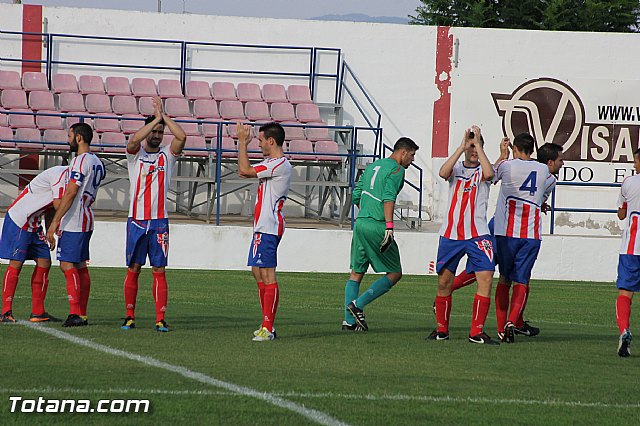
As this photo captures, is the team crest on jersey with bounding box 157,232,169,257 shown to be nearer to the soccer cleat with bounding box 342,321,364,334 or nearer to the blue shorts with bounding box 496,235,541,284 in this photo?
the soccer cleat with bounding box 342,321,364,334

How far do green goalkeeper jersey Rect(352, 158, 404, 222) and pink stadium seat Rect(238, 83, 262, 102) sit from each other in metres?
13.0

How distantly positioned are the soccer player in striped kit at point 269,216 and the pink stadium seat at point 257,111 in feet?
44.4

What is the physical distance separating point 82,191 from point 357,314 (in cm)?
283

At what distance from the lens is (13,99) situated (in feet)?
71.3

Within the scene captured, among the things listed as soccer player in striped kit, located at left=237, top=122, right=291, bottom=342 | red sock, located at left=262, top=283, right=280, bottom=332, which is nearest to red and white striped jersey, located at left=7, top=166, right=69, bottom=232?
soccer player in striped kit, located at left=237, top=122, right=291, bottom=342

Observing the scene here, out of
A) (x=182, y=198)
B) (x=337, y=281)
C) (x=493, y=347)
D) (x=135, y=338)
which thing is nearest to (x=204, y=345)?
(x=135, y=338)

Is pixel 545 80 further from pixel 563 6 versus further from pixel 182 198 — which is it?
pixel 563 6

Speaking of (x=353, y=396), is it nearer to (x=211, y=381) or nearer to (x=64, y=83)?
(x=211, y=381)

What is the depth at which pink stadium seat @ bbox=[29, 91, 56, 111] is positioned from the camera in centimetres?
2178

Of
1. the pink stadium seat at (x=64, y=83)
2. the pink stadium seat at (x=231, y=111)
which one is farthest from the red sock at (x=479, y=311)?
the pink stadium seat at (x=64, y=83)

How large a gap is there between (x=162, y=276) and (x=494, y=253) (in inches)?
124

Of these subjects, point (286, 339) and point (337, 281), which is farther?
point (337, 281)

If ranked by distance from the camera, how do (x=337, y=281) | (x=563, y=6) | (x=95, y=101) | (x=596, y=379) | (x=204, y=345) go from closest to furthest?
(x=596, y=379)
(x=204, y=345)
(x=337, y=281)
(x=95, y=101)
(x=563, y=6)

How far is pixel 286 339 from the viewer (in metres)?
9.16
